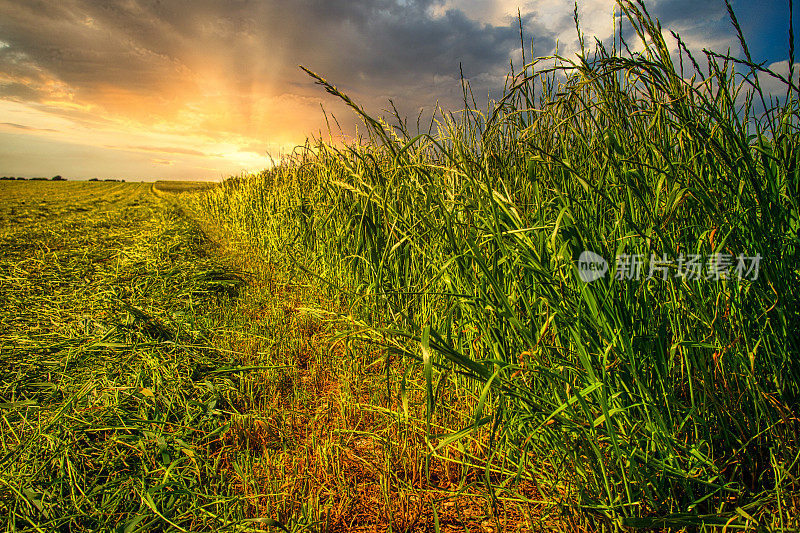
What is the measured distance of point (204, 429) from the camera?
Answer: 135cm

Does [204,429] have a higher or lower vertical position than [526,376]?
lower

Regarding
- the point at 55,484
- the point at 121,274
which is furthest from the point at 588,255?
the point at 121,274

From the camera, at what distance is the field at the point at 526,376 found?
2.70 feet

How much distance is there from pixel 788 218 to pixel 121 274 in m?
3.90

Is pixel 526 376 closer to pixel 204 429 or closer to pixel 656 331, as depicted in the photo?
pixel 656 331

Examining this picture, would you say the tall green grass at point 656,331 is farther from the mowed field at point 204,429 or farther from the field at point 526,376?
the mowed field at point 204,429

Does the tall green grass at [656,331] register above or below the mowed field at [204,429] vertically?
above

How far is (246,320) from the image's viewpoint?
2.35 m

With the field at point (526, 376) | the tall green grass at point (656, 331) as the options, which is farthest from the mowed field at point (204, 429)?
the tall green grass at point (656, 331)

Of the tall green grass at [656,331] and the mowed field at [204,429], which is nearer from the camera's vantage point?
the tall green grass at [656,331]

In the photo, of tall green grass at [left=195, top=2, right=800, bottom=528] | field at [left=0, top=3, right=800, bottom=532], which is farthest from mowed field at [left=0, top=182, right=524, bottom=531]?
tall green grass at [left=195, top=2, right=800, bottom=528]

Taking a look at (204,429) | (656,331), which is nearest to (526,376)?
(656,331)

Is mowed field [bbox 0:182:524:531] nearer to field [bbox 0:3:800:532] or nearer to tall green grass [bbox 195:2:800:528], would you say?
field [bbox 0:3:800:532]

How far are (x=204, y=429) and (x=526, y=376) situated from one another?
107 cm
